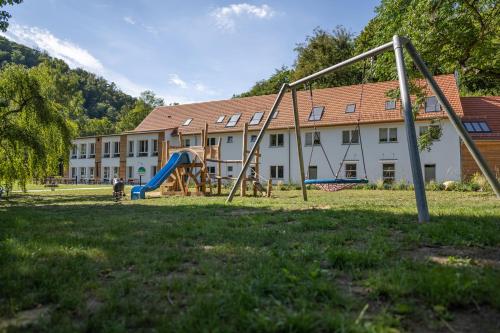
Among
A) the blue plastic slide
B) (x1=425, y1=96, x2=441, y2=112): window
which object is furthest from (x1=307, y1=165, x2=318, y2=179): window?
the blue plastic slide

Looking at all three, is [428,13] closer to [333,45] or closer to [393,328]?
[393,328]

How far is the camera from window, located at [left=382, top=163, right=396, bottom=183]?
28.9 metres

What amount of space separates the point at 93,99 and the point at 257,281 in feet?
340

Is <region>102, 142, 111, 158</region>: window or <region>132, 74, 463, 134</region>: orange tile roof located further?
<region>102, 142, 111, 158</region>: window

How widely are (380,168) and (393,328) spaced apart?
1127 inches

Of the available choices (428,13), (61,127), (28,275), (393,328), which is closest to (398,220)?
(393,328)

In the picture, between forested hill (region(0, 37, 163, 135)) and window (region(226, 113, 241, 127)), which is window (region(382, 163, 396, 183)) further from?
forested hill (region(0, 37, 163, 135))

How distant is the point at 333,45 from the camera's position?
4069cm

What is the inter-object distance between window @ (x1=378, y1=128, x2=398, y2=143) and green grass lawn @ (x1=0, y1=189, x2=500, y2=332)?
25332mm

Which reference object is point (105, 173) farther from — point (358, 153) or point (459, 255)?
point (459, 255)

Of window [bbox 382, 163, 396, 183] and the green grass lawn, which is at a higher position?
window [bbox 382, 163, 396, 183]

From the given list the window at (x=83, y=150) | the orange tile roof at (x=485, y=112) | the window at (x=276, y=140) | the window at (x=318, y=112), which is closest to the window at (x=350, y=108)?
the window at (x=318, y=112)

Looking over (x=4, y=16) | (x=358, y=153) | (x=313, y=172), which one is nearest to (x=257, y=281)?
(x=4, y=16)

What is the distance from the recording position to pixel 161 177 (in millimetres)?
18750
